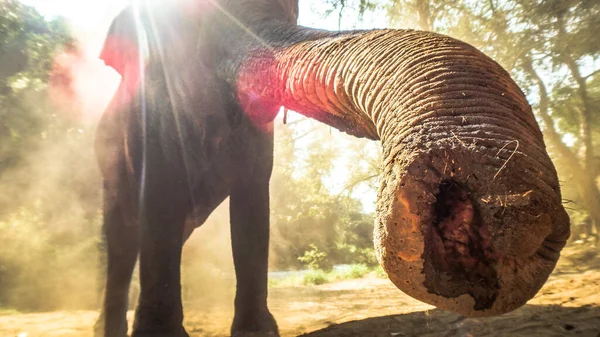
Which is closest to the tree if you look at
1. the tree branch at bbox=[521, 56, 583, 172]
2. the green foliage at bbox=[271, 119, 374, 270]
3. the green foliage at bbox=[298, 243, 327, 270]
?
the tree branch at bbox=[521, 56, 583, 172]

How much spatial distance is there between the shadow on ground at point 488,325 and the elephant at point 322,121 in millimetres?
896

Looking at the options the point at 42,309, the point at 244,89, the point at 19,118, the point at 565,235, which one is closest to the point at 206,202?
the point at 244,89

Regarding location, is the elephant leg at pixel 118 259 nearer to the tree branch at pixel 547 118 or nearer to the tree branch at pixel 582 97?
the tree branch at pixel 582 97

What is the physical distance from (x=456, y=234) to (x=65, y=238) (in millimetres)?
10273

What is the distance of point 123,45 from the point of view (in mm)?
3887

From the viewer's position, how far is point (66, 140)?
877 cm

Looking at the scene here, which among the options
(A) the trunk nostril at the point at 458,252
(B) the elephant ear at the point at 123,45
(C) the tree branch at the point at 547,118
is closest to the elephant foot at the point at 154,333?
(B) the elephant ear at the point at 123,45

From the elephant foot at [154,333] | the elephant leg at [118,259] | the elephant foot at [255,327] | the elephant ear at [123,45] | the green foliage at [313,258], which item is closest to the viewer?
the elephant foot at [154,333]

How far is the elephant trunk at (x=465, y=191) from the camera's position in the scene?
951 mm

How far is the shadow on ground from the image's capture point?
2447 mm

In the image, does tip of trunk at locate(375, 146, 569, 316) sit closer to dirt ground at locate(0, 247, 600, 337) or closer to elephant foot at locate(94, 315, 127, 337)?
dirt ground at locate(0, 247, 600, 337)

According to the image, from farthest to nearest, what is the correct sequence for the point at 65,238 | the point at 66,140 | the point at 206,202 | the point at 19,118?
1. the point at 65,238
2. the point at 66,140
3. the point at 19,118
4. the point at 206,202

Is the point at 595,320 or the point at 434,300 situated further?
the point at 595,320

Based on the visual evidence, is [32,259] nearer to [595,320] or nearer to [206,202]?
[206,202]
